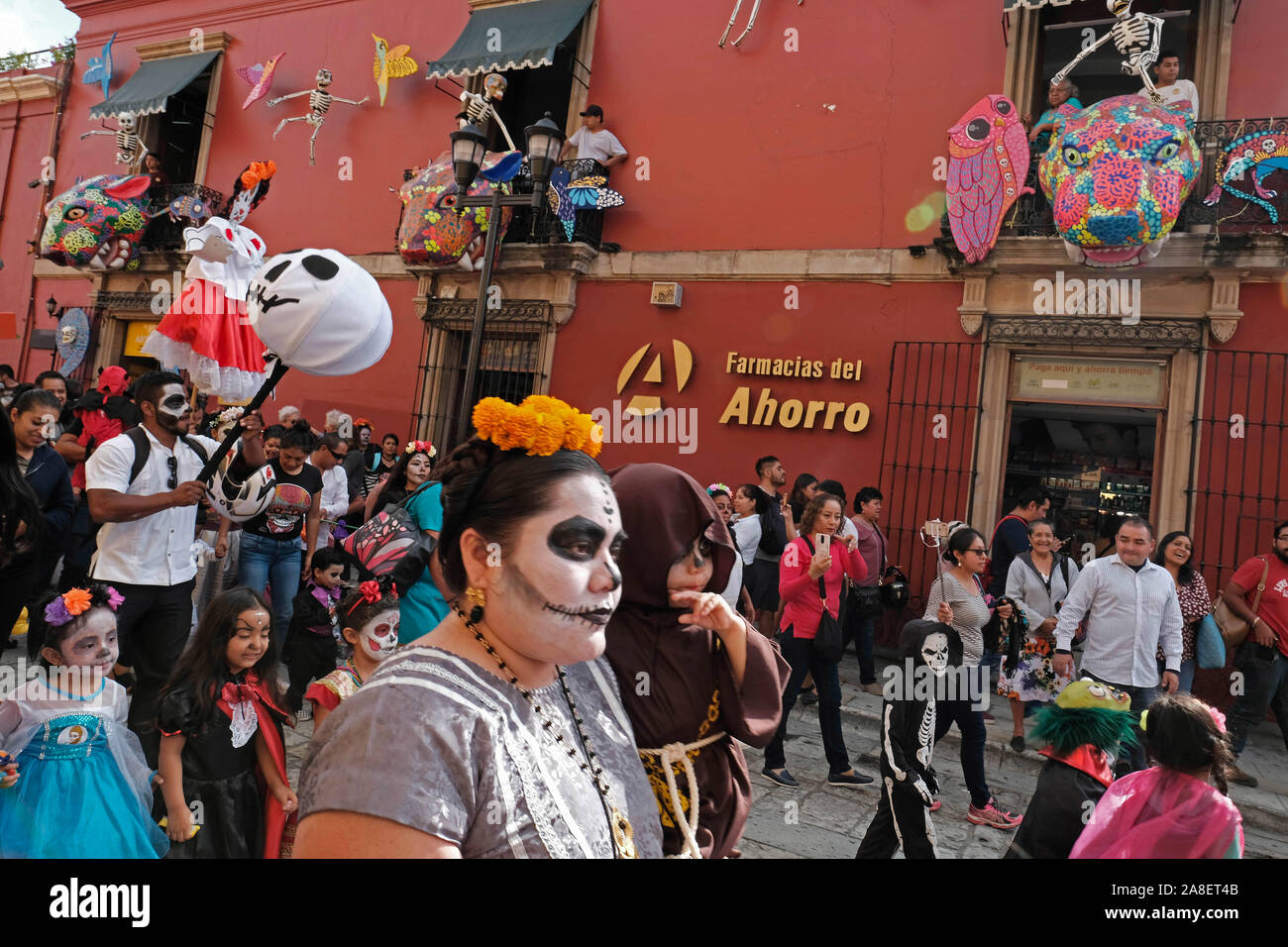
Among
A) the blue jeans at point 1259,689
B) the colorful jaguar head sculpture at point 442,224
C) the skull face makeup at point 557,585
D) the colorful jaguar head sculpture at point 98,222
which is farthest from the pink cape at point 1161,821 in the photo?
the colorful jaguar head sculpture at point 98,222

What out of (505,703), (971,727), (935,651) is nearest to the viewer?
(505,703)

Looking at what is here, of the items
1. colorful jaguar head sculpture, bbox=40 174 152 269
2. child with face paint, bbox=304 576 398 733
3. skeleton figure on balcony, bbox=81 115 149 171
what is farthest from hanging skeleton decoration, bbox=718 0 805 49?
skeleton figure on balcony, bbox=81 115 149 171

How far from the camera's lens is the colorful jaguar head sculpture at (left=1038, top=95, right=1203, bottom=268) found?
7012mm

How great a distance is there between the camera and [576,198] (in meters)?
9.91

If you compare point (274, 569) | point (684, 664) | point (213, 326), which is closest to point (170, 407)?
point (213, 326)

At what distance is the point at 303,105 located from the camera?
12781mm

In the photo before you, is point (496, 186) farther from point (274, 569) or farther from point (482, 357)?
point (274, 569)

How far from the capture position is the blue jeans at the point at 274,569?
5.39 metres

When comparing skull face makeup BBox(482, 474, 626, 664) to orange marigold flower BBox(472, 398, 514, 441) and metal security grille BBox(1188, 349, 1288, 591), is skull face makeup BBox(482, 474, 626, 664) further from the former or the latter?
metal security grille BBox(1188, 349, 1288, 591)

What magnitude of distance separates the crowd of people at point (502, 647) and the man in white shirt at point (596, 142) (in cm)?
511

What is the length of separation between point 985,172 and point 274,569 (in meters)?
7.37

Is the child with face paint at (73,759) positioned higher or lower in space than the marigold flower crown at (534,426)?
lower

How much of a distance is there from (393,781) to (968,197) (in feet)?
27.9

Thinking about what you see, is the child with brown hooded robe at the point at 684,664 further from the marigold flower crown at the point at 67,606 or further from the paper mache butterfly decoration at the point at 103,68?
the paper mache butterfly decoration at the point at 103,68
